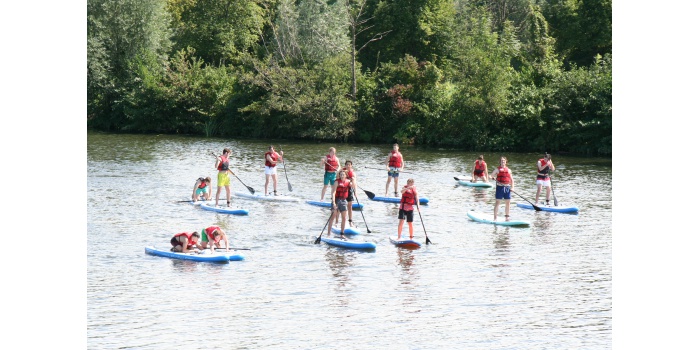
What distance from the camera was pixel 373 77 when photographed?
59469mm

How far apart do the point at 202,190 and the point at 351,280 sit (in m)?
11.6

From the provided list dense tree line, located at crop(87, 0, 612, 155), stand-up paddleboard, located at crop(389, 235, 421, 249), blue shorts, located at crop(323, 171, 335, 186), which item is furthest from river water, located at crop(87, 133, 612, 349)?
dense tree line, located at crop(87, 0, 612, 155)

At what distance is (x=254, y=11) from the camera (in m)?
73.9

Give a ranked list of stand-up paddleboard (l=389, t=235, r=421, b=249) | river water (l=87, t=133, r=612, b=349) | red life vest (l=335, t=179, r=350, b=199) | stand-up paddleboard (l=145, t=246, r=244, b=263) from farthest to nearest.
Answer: stand-up paddleboard (l=389, t=235, r=421, b=249)
red life vest (l=335, t=179, r=350, b=199)
stand-up paddleboard (l=145, t=246, r=244, b=263)
river water (l=87, t=133, r=612, b=349)

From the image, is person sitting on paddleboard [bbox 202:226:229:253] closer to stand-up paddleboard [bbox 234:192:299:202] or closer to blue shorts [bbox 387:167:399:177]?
stand-up paddleboard [bbox 234:192:299:202]

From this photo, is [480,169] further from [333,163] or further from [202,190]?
[202,190]

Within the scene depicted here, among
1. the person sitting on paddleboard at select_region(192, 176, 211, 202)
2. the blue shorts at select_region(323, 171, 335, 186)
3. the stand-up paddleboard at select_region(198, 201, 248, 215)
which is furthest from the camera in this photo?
the person sitting on paddleboard at select_region(192, 176, 211, 202)

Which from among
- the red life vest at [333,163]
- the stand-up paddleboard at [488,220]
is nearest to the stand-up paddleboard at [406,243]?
the stand-up paddleboard at [488,220]

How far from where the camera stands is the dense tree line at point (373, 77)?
51156 mm

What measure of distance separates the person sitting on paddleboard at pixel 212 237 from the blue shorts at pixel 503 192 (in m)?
8.38

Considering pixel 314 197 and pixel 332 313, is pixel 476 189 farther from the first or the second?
pixel 332 313

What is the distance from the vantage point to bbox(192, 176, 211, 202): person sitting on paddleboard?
1174 inches

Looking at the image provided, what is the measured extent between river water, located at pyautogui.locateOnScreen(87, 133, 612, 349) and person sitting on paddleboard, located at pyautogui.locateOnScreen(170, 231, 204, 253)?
1.65ft

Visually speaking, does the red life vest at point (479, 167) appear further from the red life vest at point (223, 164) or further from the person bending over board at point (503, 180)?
the red life vest at point (223, 164)
